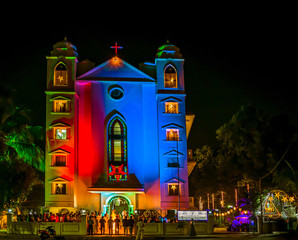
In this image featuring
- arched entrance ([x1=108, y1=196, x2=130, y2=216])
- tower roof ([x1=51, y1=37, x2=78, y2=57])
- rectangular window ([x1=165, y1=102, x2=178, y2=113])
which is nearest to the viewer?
arched entrance ([x1=108, y1=196, x2=130, y2=216])

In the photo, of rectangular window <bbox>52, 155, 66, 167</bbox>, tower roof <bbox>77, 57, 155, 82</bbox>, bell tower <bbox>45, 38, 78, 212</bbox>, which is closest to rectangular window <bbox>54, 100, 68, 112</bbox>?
bell tower <bbox>45, 38, 78, 212</bbox>

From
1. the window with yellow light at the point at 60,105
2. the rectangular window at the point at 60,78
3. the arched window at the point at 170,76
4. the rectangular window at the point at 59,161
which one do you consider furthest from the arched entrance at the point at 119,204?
the rectangular window at the point at 60,78

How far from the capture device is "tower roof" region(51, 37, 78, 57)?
5056 cm

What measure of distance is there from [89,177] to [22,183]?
15994 mm

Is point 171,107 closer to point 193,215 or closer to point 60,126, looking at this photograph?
point 60,126

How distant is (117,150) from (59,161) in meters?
5.95

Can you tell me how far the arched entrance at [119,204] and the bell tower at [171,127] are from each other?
145 inches

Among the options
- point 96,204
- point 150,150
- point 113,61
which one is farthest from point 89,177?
point 113,61

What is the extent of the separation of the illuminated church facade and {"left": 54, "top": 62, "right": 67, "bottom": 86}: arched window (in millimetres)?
104

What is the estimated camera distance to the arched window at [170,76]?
169 ft

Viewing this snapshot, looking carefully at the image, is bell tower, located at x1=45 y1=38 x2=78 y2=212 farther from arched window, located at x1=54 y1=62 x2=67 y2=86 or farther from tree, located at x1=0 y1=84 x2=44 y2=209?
tree, located at x1=0 y1=84 x2=44 y2=209

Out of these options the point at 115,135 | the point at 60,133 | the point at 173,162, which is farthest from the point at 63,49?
the point at 173,162

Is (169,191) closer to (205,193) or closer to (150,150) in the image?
(150,150)

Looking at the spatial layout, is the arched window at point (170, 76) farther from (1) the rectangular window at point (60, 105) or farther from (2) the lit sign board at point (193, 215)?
(2) the lit sign board at point (193, 215)
